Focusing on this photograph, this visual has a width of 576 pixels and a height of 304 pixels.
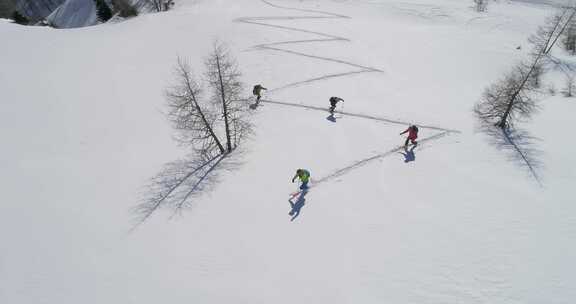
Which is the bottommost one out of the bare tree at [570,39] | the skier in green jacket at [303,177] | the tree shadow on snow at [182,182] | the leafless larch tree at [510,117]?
the tree shadow on snow at [182,182]

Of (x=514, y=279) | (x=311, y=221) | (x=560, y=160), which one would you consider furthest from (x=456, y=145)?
(x=311, y=221)

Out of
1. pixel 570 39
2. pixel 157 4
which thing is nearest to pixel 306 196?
pixel 570 39

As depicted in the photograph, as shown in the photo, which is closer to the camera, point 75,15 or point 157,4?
point 157,4

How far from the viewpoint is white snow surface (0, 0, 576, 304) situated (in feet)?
34.8

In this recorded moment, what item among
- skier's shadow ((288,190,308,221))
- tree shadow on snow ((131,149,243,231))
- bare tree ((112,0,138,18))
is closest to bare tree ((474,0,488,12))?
tree shadow on snow ((131,149,243,231))

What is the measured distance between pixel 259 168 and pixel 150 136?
7890 mm

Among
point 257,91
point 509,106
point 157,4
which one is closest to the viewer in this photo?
point 509,106

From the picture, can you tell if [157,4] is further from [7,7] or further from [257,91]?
[7,7]

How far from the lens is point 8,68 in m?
25.4

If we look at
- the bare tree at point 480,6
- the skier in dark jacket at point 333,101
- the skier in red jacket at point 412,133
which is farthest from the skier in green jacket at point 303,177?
the bare tree at point 480,6

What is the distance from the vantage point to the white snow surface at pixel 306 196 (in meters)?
10.6

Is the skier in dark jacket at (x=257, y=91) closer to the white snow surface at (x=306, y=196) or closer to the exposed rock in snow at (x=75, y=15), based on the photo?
the white snow surface at (x=306, y=196)

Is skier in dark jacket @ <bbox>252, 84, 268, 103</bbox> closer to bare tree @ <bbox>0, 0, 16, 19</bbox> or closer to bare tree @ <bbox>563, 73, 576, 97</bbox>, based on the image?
bare tree @ <bbox>563, 73, 576, 97</bbox>

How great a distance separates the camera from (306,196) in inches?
539
